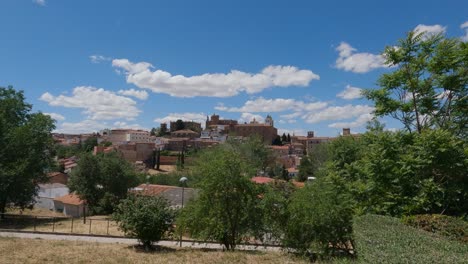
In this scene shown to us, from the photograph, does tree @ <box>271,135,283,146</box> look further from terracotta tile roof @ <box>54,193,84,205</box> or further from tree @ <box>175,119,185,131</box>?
terracotta tile roof @ <box>54,193,84,205</box>

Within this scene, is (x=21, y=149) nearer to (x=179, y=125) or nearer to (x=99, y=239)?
(x=99, y=239)

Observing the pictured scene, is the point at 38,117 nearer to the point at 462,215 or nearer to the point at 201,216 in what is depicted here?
the point at 201,216

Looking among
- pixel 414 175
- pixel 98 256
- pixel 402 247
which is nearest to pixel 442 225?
pixel 414 175

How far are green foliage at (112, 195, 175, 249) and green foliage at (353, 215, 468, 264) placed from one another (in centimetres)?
1088

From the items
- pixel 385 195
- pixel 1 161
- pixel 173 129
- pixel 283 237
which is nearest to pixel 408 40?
pixel 385 195

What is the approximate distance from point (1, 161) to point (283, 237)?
77.7ft

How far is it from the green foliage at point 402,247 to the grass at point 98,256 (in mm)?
6088

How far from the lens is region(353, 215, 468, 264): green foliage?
492 centimetres

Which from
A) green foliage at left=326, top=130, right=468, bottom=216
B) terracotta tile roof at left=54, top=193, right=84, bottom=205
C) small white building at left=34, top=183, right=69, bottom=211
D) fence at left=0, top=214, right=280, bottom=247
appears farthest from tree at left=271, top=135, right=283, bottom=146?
green foliage at left=326, top=130, right=468, bottom=216

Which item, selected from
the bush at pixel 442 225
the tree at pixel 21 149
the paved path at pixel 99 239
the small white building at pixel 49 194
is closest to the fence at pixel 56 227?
the paved path at pixel 99 239

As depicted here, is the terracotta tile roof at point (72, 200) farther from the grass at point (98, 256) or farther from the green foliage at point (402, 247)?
the green foliage at point (402, 247)

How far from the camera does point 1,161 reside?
27.8 meters

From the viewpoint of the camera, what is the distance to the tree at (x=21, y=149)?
27.4 m

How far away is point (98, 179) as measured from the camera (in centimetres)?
3944
